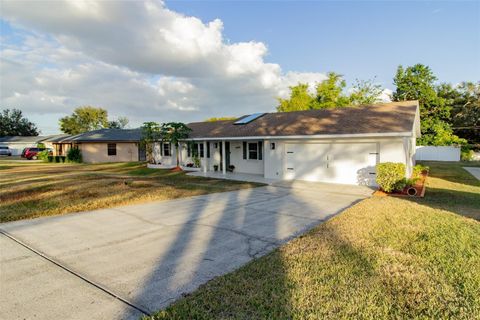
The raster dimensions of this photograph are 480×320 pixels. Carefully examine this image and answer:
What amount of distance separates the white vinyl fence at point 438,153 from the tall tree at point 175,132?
25645 millimetres

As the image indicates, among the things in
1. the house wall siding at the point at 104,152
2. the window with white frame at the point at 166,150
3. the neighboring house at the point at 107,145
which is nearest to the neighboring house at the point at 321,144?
the window with white frame at the point at 166,150

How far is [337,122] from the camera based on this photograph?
554 inches

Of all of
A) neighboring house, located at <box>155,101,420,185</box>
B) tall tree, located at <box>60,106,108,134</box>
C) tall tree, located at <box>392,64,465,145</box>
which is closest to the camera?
neighboring house, located at <box>155,101,420,185</box>

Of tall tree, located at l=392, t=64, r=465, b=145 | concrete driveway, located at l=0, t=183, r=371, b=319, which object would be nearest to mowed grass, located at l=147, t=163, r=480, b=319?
concrete driveway, located at l=0, t=183, r=371, b=319

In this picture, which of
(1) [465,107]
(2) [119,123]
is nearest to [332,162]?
(1) [465,107]

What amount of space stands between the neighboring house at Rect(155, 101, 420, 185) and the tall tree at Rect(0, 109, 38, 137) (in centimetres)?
6229

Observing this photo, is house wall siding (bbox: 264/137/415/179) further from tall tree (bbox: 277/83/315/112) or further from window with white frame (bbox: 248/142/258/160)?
tall tree (bbox: 277/83/315/112)

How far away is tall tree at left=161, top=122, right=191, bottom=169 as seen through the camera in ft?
62.1

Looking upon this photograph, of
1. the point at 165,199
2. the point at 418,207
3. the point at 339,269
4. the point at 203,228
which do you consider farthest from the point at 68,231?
the point at 418,207

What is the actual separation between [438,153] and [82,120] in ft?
210

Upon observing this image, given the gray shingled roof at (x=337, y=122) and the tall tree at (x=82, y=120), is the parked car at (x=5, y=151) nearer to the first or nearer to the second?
the tall tree at (x=82, y=120)

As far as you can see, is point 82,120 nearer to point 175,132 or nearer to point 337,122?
point 175,132

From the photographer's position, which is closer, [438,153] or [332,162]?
[332,162]

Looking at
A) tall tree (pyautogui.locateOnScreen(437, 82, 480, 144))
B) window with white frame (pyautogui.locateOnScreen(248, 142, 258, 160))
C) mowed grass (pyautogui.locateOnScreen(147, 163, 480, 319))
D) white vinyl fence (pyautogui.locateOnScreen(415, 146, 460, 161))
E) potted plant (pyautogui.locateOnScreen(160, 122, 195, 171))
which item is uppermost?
tall tree (pyautogui.locateOnScreen(437, 82, 480, 144))
